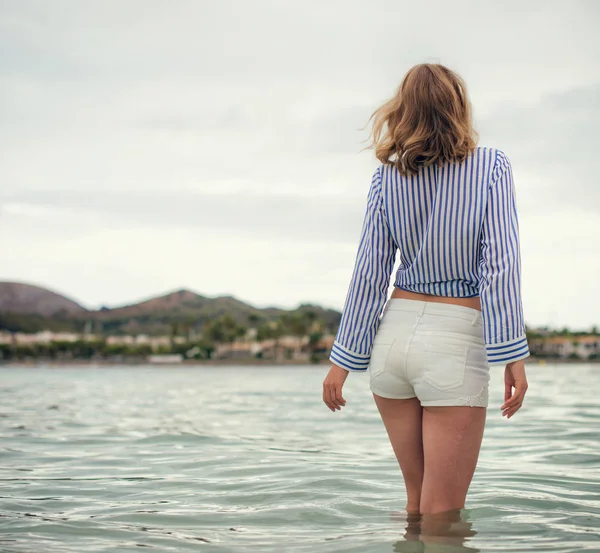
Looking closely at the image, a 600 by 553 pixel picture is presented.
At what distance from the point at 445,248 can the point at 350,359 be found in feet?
2.11

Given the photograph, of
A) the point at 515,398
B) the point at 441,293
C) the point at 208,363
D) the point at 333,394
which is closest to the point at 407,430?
the point at 333,394

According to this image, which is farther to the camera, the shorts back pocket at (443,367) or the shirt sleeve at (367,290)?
the shirt sleeve at (367,290)

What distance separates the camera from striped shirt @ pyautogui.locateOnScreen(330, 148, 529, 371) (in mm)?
3094

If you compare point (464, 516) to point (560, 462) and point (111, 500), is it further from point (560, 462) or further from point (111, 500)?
point (560, 462)

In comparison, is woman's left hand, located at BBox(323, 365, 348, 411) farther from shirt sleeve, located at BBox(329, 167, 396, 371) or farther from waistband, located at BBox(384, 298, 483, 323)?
waistband, located at BBox(384, 298, 483, 323)

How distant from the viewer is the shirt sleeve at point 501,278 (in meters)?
3.07

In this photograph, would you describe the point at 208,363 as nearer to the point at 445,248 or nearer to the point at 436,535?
the point at 436,535

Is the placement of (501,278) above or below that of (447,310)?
above

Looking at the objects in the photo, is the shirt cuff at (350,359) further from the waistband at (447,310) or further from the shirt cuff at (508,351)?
the shirt cuff at (508,351)

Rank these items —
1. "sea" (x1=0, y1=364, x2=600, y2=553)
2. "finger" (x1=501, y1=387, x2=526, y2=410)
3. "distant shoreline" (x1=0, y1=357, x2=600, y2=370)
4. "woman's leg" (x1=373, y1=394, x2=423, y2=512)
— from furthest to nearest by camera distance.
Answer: "distant shoreline" (x1=0, y1=357, x2=600, y2=370) → "sea" (x1=0, y1=364, x2=600, y2=553) → "woman's leg" (x1=373, y1=394, x2=423, y2=512) → "finger" (x1=501, y1=387, x2=526, y2=410)

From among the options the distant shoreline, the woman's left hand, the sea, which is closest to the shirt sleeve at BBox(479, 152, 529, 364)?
the woman's left hand

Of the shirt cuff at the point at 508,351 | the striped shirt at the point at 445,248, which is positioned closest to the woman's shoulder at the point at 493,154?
the striped shirt at the point at 445,248

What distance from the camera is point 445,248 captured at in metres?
3.24

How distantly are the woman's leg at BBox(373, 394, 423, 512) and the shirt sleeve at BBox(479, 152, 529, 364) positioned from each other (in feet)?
1.43
